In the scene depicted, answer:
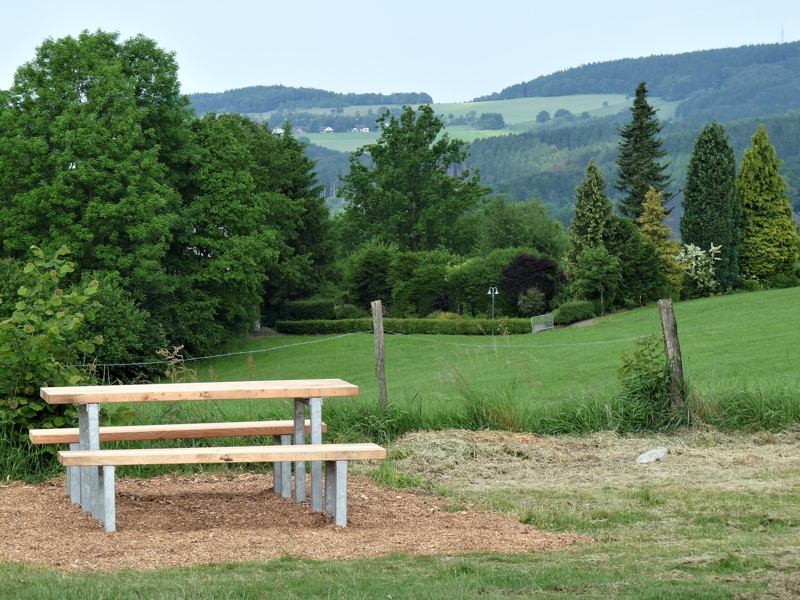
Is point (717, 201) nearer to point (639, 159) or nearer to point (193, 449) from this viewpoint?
point (639, 159)

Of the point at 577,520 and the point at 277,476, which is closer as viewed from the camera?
the point at 577,520

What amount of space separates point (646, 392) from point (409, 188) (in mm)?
54679

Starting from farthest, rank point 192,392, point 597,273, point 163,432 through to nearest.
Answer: point 597,273 → point 163,432 → point 192,392

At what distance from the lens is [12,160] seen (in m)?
29.8

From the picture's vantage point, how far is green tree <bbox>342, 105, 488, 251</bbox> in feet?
204

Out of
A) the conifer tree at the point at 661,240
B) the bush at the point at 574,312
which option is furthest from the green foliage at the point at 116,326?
the conifer tree at the point at 661,240

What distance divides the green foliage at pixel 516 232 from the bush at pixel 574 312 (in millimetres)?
18958

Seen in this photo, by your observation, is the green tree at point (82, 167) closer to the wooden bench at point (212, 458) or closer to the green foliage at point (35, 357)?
the green foliage at point (35, 357)

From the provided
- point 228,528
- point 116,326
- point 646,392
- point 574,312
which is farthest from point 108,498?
point 574,312

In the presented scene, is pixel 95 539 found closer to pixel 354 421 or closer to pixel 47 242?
pixel 354 421

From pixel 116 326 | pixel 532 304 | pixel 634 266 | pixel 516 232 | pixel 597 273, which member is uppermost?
pixel 516 232

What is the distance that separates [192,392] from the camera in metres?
5.78

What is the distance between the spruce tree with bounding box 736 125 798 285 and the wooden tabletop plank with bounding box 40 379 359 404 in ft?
130

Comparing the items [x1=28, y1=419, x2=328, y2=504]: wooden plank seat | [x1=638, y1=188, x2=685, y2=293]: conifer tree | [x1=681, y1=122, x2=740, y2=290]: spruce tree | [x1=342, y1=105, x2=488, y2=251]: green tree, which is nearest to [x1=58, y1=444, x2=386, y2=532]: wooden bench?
[x1=28, y1=419, x2=328, y2=504]: wooden plank seat
